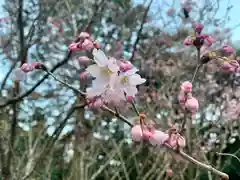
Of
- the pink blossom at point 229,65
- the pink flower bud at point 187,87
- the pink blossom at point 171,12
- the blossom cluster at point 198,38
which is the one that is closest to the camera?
the pink flower bud at point 187,87

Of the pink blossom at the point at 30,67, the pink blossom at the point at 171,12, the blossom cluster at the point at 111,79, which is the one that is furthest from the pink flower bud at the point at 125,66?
the pink blossom at the point at 171,12

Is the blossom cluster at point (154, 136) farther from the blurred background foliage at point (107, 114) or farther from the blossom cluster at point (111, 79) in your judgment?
the blurred background foliage at point (107, 114)

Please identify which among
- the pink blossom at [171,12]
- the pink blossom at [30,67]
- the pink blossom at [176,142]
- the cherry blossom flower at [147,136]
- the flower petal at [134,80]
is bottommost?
the pink blossom at [176,142]

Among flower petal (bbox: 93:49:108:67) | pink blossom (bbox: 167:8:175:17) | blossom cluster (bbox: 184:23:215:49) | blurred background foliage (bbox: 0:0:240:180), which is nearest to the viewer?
flower petal (bbox: 93:49:108:67)

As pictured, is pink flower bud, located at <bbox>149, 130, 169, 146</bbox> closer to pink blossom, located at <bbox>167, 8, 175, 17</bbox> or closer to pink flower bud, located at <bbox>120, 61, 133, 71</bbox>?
pink flower bud, located at <bbox>120, 61, 133, 71</bbox>

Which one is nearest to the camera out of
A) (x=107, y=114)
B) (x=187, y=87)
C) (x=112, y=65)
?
Answer: (x=112, y=65)

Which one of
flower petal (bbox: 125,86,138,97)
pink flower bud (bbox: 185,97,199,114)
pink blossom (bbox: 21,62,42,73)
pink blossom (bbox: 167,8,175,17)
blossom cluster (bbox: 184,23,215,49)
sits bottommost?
pink flower bud (bbox: 185,97,199,114)

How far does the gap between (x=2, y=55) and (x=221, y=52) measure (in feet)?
7.10

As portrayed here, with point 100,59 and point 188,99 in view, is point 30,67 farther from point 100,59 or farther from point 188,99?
point 188,99

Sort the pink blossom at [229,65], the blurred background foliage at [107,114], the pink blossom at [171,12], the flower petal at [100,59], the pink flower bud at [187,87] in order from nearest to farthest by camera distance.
Answer: the flower petal at [100,59] → the pink flower bud at [187,87] → the pink blossom at [229,65] → the blurred background foliage at [107,114] → the pink blossom at [171,12]

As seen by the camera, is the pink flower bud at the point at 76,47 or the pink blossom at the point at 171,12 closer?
the pink flower bud at the point at 76,47

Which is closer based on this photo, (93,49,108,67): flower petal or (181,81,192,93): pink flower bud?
(93,49,108,67): flower petal

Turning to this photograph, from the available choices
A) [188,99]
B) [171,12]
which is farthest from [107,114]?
[188,99]

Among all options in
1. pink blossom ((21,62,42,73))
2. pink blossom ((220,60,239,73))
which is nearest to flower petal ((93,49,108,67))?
pink blossom ((21,62,42,73))
